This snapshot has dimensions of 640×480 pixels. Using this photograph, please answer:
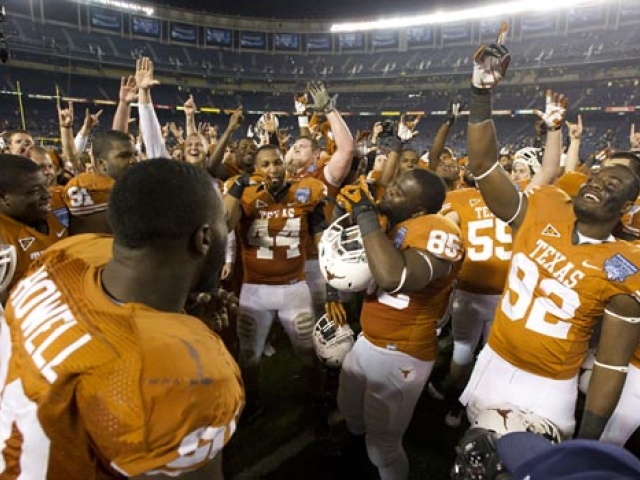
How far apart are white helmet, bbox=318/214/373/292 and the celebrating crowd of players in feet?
0.04

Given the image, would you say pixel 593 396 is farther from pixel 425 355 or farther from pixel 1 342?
pixel 1 342

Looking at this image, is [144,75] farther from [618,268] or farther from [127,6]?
[127,6]

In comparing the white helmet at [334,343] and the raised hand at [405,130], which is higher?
the raised hand at [405,130]

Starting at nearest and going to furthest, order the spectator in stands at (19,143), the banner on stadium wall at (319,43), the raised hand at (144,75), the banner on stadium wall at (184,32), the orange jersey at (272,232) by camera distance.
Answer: the raised hand at (144,75)
the orange jersey at (272,232)
the spectator in stands at (19,143)
the banner on stadium wall at (184,32)
the banner on stadium wall at (319,43)

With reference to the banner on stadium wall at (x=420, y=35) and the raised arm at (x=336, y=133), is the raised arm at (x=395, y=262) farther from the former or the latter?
the banner on stadium wall at (x=420, y=35)

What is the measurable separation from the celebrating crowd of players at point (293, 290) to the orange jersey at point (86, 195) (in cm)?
1

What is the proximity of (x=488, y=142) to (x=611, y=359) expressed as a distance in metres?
1.28

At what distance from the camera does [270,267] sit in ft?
13.0

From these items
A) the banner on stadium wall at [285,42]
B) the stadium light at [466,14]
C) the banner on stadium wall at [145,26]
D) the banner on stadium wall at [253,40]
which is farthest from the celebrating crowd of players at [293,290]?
the banner on stadium wall at [285,42]

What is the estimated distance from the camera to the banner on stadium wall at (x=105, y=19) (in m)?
31.5

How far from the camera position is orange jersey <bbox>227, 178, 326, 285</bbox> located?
396cm

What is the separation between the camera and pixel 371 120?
33.7m

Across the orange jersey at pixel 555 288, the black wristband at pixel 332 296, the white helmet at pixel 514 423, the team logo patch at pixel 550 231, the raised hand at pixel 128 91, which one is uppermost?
the raised hand at pixel 128 91

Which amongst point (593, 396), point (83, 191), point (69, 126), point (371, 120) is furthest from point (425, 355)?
point (371, 120)
